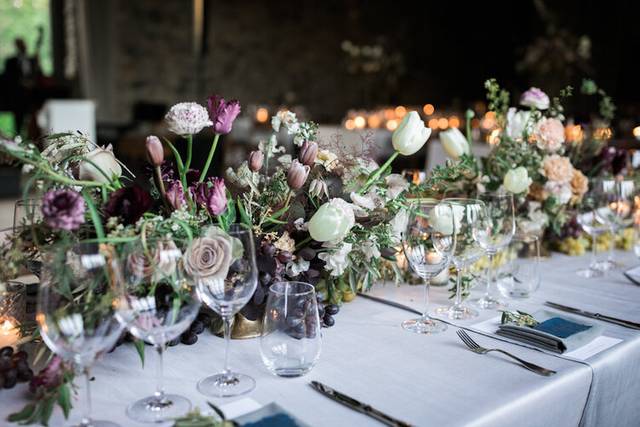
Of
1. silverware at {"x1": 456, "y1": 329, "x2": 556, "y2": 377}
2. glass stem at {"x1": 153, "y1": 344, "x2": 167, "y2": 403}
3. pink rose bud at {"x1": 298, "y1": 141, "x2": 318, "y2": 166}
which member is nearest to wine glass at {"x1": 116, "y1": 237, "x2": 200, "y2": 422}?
glass stem at {"x1": 153, "y1": 344, "x2": 167, "y2": 403}

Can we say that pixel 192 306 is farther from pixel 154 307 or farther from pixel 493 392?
pixel 493 392

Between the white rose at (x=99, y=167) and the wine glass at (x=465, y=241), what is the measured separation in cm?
70

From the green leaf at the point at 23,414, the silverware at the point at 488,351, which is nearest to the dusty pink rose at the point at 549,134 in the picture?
the silverware at the point at 488,351

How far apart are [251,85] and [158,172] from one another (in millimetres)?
8131

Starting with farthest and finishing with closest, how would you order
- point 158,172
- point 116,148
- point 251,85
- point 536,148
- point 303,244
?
point 251,85
point 116,148
point 536,148
point 303,244
point 158,172

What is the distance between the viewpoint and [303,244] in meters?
1.42

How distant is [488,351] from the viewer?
1290 millimetres

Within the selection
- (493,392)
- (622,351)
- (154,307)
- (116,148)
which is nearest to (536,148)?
(622,351)

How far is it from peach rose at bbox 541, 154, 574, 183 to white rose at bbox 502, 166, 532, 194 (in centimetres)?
13

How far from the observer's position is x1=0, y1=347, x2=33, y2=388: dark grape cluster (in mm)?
1070

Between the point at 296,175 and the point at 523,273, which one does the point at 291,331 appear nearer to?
the point at 296,175

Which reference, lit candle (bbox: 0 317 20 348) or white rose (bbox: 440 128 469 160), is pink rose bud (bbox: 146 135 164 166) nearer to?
lit candle (bbox: 0 317 20 348)

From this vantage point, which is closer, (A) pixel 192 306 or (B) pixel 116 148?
(A) pixel 192 306

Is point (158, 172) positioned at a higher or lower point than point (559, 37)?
lower
